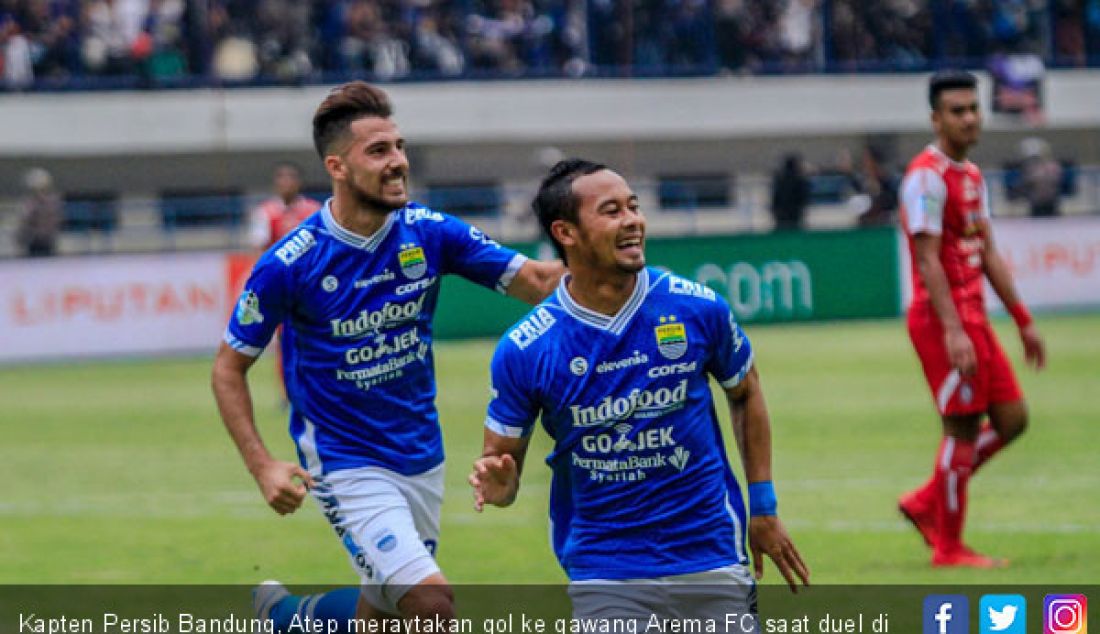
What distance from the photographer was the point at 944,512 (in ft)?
32.3

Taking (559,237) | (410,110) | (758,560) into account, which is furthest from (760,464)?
(410,110)

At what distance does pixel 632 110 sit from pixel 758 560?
3400 cm

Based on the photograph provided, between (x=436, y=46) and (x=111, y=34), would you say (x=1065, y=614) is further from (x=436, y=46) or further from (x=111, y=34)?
(x=436, y=46)

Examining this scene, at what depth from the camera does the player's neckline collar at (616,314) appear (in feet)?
19.5

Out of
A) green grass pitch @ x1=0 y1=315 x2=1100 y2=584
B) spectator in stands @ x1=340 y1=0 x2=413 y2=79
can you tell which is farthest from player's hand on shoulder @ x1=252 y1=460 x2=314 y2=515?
spectator in stands @ x1=340 y1=0 x2=413 y2=79

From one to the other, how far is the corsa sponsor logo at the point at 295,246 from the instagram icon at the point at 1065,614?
124 inches

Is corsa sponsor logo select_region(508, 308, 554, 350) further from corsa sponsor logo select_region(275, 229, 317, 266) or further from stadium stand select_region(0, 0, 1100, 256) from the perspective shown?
stadium stand select_region(0, 0, 1100, 256)

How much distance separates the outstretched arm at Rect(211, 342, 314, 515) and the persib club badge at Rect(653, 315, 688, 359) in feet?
4.65

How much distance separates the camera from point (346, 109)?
282 inches

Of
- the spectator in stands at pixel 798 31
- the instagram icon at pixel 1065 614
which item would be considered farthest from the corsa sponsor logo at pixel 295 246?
the spectator in stands at pixel 798 31

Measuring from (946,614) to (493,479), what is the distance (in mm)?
2489

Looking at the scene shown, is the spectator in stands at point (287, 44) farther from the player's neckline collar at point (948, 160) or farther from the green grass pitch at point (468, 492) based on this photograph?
the player's neckline collar at point (948, 160)

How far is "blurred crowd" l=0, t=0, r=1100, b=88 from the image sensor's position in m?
37.2

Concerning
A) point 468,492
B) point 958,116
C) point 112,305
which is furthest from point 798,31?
point 958,116
